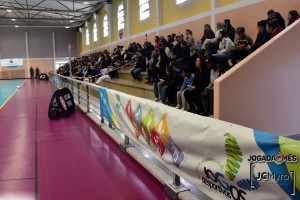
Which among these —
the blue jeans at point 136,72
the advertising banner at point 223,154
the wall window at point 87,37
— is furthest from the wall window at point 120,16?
the advertising banner at point 223,154

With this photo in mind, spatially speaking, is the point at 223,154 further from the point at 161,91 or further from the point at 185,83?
the point at 161,91

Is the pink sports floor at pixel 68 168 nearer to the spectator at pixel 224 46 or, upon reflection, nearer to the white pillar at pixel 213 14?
the spectator at pixel 224 46

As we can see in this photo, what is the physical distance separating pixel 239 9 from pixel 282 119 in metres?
4.53

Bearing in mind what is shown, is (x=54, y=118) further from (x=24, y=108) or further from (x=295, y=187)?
(x=295, y=187)

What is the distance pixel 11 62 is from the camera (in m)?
31.8

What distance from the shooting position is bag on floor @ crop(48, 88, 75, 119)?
24.0 feet

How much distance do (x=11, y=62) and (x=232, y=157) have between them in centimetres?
3433

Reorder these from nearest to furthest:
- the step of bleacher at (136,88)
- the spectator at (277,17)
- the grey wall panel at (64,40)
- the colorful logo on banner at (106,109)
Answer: the colorful logo on banner at (106,109) < the spectator at (277,17) < the step of bleacher at (136,88) < the grey wall panel at (64,40)

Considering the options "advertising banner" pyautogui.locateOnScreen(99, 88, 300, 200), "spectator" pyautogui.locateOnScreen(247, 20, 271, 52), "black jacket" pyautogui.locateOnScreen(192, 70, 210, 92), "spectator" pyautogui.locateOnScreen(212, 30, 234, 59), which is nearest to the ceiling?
"spectator" pyautogui.locateOnScreen(212, 30, 234, 59)

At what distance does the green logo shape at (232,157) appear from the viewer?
1818 mm

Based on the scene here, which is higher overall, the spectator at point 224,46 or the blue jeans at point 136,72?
the spectator at point 224,46

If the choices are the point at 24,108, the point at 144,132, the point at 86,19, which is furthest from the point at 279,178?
the point at 86,19

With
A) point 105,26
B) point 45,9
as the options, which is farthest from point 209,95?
point 45,9

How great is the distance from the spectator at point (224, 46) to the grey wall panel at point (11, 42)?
1175 inches
